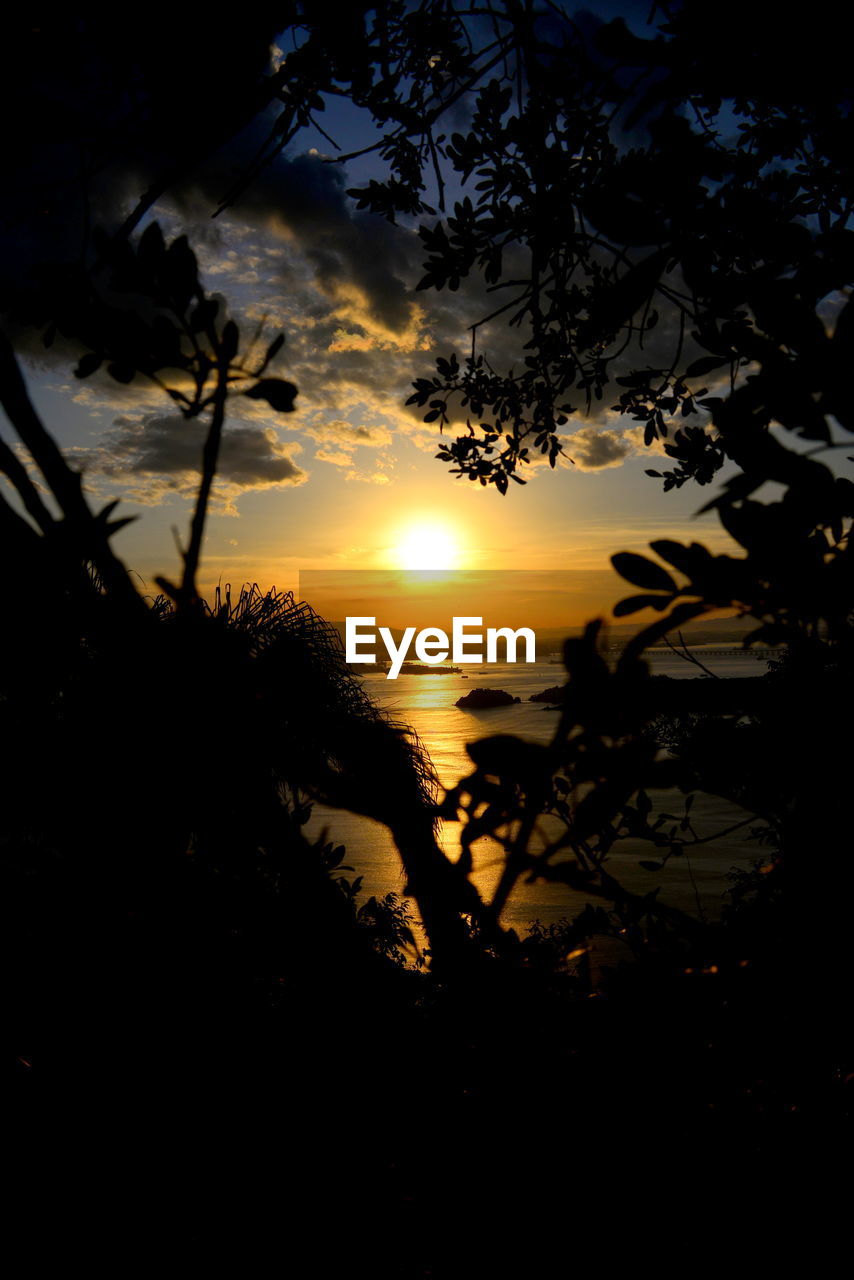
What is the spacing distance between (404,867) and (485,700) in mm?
64627

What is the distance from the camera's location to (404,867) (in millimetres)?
2152

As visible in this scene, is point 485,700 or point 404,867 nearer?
point 404,867

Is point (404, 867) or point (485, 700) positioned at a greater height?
point (404, 867)

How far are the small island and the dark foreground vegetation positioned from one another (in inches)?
2481

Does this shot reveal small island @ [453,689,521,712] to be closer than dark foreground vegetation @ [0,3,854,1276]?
No

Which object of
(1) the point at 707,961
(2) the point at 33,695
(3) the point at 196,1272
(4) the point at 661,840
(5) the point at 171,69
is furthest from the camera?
(4) the point at 661,840

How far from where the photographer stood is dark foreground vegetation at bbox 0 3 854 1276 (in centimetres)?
125

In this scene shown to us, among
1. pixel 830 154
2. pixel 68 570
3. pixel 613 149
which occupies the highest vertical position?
pixel 613 149

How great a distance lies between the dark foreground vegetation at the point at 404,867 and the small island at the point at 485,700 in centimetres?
6301

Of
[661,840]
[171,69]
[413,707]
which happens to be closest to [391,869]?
[661,840]

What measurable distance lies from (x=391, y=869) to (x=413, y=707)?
1770 inches

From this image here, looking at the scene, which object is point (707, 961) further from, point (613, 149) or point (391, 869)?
point (391, 869)

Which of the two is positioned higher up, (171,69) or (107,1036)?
(171,69)

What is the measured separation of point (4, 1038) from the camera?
1934mm
